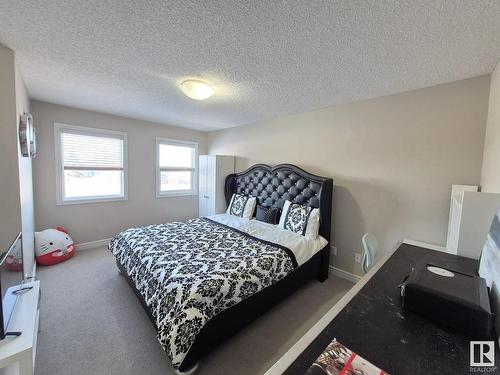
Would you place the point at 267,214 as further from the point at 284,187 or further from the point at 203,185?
the point at 203,185

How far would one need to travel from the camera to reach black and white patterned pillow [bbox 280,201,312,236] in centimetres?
277

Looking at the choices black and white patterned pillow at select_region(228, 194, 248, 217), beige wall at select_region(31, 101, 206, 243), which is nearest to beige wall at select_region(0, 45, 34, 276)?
beige wall at select_region(31, 101, 206, 243)

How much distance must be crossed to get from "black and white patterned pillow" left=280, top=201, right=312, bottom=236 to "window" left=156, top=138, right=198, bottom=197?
107 inches

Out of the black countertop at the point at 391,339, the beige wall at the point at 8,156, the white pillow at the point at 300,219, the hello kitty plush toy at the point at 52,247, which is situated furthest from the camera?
the hello kitty plush toy at the point at 52,247

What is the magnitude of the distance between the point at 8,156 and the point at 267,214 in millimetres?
2904

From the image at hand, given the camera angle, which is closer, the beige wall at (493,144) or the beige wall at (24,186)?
the beige wall at (493,144)

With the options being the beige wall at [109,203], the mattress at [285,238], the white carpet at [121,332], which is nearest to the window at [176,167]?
the beige wall at [109,203]

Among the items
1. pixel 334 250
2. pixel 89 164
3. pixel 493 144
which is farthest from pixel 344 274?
pixel 89 164

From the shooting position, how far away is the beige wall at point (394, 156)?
78.7 inches

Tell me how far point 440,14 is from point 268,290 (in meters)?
2.36

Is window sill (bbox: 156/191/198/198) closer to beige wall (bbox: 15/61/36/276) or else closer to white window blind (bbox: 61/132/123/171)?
white window blind (bbox: 61/132/123/171)

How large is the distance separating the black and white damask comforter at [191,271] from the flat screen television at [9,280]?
2.57ft

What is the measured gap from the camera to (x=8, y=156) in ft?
5.72

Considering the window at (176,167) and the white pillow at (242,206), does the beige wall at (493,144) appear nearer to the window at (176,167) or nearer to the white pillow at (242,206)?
the white pillow at (242,206)
